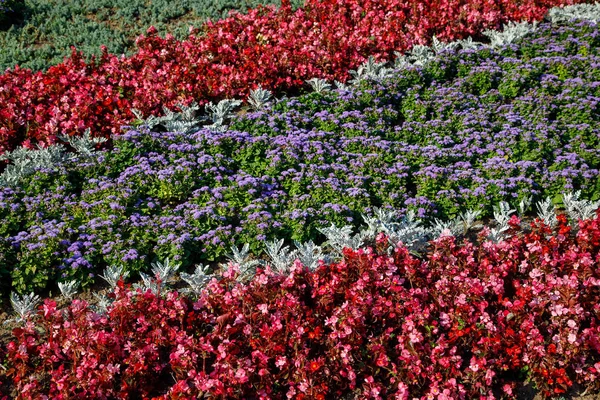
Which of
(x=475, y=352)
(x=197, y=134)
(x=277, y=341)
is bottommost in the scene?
(x=475, y=352)

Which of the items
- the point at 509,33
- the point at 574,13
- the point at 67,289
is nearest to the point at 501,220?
the point at 67,289

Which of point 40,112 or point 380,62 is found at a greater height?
point 40,112

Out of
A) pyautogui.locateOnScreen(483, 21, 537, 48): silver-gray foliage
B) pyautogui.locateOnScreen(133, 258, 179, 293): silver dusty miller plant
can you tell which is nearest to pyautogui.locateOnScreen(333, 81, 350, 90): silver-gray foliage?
pyautogui.locateOnScreen(483, 21, 537, 48): silver-gray foliage

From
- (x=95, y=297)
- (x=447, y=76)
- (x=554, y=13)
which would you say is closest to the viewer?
(x=95, y=297)

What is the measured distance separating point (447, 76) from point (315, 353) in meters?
5.72

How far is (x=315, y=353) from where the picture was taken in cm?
489

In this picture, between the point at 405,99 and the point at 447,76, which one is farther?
the point at 447,76

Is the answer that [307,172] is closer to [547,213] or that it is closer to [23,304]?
[547,213]

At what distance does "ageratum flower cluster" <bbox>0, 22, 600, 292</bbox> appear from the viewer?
238 inches

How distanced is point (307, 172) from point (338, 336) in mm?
2529

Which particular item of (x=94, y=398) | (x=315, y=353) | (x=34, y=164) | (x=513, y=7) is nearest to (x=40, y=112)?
(x=34, y=164)

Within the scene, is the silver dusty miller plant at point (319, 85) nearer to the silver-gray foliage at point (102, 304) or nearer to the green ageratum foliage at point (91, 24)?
the green ageratum foliage at point (91, 24)

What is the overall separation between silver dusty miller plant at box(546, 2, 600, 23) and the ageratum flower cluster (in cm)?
266

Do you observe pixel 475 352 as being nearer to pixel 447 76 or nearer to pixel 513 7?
pixel 447 76
